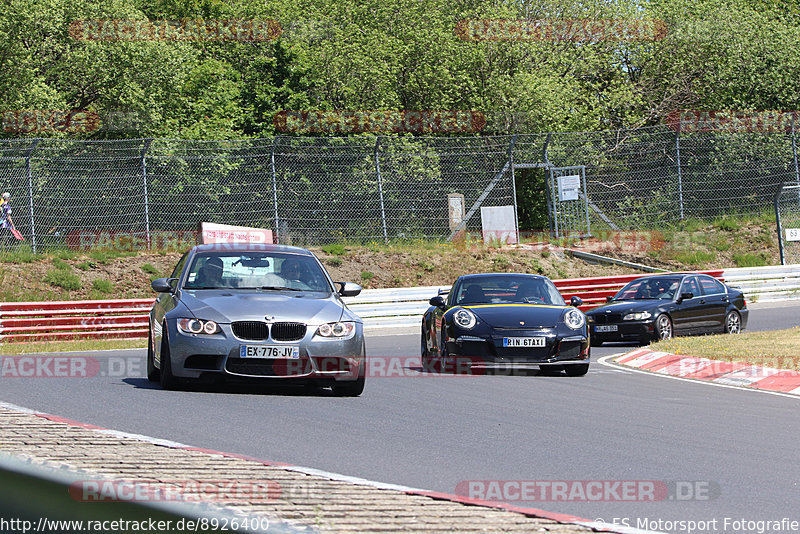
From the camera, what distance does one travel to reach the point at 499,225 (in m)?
30.3

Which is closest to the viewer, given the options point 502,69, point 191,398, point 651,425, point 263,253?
point 651,425

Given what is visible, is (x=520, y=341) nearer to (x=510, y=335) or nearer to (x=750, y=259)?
(x=510, y=335)

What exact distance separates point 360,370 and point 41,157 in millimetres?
16609

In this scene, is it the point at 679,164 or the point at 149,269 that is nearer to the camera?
the point at 149,269

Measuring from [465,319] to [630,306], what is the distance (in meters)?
6.51

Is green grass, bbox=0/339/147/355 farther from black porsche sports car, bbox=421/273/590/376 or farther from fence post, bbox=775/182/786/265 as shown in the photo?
fence post, bbox=775/182/786/265

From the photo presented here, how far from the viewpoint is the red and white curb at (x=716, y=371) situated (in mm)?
12430

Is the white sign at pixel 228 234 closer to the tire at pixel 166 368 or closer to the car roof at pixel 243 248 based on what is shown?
the car roof at pixel 243 248

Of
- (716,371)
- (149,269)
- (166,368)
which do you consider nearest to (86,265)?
(149,269)

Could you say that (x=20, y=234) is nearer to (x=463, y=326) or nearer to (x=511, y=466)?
(x=463, y=326)

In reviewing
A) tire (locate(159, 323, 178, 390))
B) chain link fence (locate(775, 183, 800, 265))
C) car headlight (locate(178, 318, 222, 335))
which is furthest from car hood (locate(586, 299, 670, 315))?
chain link fence (locate(775, 183, 800, 265))

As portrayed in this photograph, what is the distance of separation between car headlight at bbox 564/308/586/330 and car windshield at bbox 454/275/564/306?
0.69 m

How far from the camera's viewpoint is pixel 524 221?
1272 inches

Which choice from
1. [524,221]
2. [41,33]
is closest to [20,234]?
[41,33]
